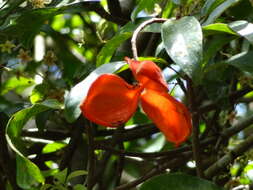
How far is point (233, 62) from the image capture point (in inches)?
37.4

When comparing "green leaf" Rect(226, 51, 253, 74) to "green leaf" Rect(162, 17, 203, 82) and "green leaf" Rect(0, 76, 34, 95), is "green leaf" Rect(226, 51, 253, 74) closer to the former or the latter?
"green leaf" Rect(162, 17, 203, 82)

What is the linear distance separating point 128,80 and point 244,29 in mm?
584

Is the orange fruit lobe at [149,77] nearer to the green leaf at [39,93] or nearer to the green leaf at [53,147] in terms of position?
the green leaf at [39,93]

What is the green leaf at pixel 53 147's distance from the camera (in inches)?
57.6

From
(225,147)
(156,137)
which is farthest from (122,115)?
(156,137)

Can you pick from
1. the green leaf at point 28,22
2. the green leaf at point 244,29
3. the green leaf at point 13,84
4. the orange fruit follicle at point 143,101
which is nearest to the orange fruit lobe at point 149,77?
the orange fruit follicle at point 143,101

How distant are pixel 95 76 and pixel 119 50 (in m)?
0.50


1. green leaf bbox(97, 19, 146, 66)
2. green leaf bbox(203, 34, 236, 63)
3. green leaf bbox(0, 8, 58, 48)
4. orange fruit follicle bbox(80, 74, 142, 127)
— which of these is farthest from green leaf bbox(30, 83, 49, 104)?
orange fruit follicle bbox(80, 74, 142, 127)

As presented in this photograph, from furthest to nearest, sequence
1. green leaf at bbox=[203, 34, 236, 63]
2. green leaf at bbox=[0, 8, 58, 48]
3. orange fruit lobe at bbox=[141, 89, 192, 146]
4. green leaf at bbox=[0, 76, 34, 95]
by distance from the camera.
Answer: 1. green leaf at bbox=[0, 76, 34, 95]
2. green leaf at bbox=[0, 8, 58, 48]
3. green leaf at bbox=[203, 34, 236, 63]
4. orange fruit lobe at bbox=[141, 89, 192, 146]

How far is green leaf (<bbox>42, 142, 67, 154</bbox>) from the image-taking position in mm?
1463

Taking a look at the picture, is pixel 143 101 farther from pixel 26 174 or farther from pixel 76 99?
pixel 26 174

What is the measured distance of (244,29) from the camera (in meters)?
0.82

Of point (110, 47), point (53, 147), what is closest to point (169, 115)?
point (110, 47)

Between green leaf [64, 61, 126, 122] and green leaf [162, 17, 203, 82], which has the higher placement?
green leaf [162, 17, 203, 82]
